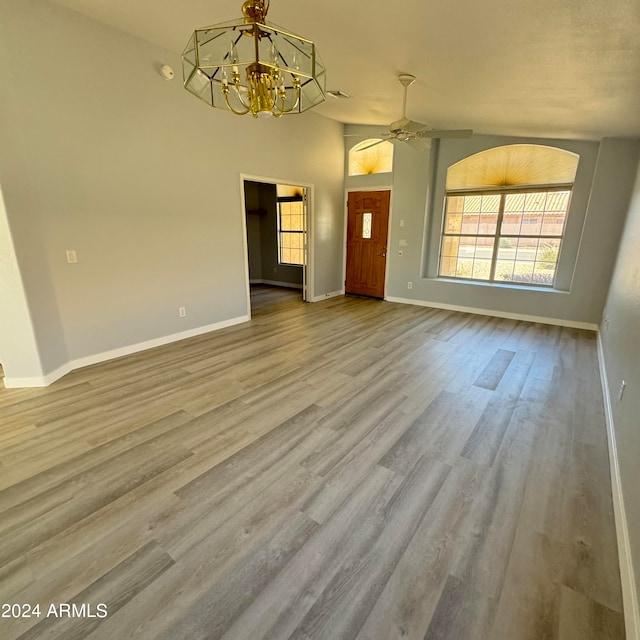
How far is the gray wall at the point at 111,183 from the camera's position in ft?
9.42

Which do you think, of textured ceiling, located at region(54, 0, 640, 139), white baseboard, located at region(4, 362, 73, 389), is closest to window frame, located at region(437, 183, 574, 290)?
textured ceiling, located at region(54, 0, 640, 139)

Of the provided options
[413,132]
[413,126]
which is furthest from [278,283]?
[413,126]

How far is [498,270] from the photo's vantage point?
5.73m

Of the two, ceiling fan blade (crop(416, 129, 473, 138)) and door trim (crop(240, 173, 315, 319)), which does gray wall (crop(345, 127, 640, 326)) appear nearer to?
door trim (crop(240, 173, 315, 319))

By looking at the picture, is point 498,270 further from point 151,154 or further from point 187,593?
point 187,593

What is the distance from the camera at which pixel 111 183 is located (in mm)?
3469

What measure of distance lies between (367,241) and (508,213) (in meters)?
2.57

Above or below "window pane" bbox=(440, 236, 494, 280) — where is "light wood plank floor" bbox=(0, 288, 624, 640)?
below

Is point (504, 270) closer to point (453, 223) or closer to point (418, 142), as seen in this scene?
point (453, 223)

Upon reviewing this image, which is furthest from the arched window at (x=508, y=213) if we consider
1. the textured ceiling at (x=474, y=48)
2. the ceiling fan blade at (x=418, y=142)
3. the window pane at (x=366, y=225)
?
the ceiling fan blade at (x=418, y=142)

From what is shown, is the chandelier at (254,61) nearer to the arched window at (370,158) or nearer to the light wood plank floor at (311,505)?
the light wood plank floor at (311,505)

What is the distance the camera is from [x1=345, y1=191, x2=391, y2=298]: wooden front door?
653 cm

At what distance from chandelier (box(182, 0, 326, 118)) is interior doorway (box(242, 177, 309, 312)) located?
574 cm

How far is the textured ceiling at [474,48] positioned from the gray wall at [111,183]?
404 millimetres
